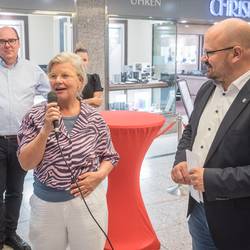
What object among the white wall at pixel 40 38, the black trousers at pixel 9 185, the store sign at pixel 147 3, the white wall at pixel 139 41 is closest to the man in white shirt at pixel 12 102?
the black trousers at pixel 9 185

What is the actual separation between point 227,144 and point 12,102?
176 centimetres

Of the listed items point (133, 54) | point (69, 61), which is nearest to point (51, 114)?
point (69, 61)

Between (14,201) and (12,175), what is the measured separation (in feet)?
0.73

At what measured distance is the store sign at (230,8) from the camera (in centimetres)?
750

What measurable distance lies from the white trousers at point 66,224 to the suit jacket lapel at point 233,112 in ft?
2.09

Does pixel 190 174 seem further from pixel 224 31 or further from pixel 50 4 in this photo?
pixel 50 4

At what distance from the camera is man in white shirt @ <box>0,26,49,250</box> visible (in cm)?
274

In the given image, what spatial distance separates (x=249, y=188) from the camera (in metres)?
1.47

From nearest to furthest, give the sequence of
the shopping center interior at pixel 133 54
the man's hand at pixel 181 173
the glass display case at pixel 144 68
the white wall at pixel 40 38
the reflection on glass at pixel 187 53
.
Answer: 1. the man's hand at pixel 181 173
2. the shopping center interior at pixel 133 54
3. the glass display case at pixel 144 68
4. the white wall at pixel 40 38
5. the reflection on glass at pixel 187 53

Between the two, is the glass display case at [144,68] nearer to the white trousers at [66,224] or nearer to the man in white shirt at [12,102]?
the man in white shirt at [12,102]

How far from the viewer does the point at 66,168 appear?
1.74 m

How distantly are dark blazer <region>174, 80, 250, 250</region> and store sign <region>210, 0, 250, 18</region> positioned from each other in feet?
21.2

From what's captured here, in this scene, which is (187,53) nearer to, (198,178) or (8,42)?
(8,42)

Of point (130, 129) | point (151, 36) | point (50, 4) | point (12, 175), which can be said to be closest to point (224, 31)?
point (130, 129)
